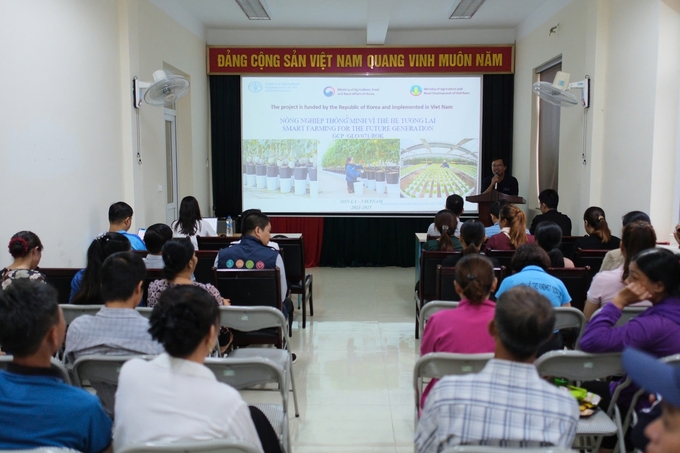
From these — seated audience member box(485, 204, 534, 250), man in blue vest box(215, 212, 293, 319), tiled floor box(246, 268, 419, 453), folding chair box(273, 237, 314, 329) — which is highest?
seated audience member box(485, 204, 534, 250)

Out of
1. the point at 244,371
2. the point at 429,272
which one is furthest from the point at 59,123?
the point at 244,371

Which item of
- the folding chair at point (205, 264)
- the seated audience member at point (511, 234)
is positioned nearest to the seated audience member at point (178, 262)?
the folding chair at point (205, 264)

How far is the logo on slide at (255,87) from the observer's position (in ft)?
27.0

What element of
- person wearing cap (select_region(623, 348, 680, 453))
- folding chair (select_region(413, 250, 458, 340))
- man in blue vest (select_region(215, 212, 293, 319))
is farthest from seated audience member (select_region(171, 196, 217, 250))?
person wearing cap (select_region(623, 348, 680, 453))

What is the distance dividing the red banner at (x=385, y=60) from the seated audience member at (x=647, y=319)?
249 inches

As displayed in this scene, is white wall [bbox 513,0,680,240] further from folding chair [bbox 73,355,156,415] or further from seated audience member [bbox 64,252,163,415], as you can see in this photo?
folding chair [bbox 73,355,156,415]

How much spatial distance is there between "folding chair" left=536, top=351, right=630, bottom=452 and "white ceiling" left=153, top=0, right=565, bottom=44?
16.2ft

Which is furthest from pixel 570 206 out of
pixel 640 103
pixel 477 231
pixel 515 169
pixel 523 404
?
pixel 523 404

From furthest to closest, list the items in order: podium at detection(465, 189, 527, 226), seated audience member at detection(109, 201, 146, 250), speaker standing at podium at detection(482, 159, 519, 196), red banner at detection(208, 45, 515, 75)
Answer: red banner at detection(208, 45, 515, 75) < speaker standing at podium at detection(482, 159, 519, 196) < podium at detection(465, 189, 527, 226) < seated audience member at detection(109, 201, 146, 250)

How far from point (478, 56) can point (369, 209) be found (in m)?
2.50

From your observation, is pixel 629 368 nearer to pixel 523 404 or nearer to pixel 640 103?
pixel 523 404

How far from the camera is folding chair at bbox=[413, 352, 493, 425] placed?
2055 mm

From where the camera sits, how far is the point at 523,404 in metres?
1.45

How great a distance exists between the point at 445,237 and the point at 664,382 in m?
3.94
